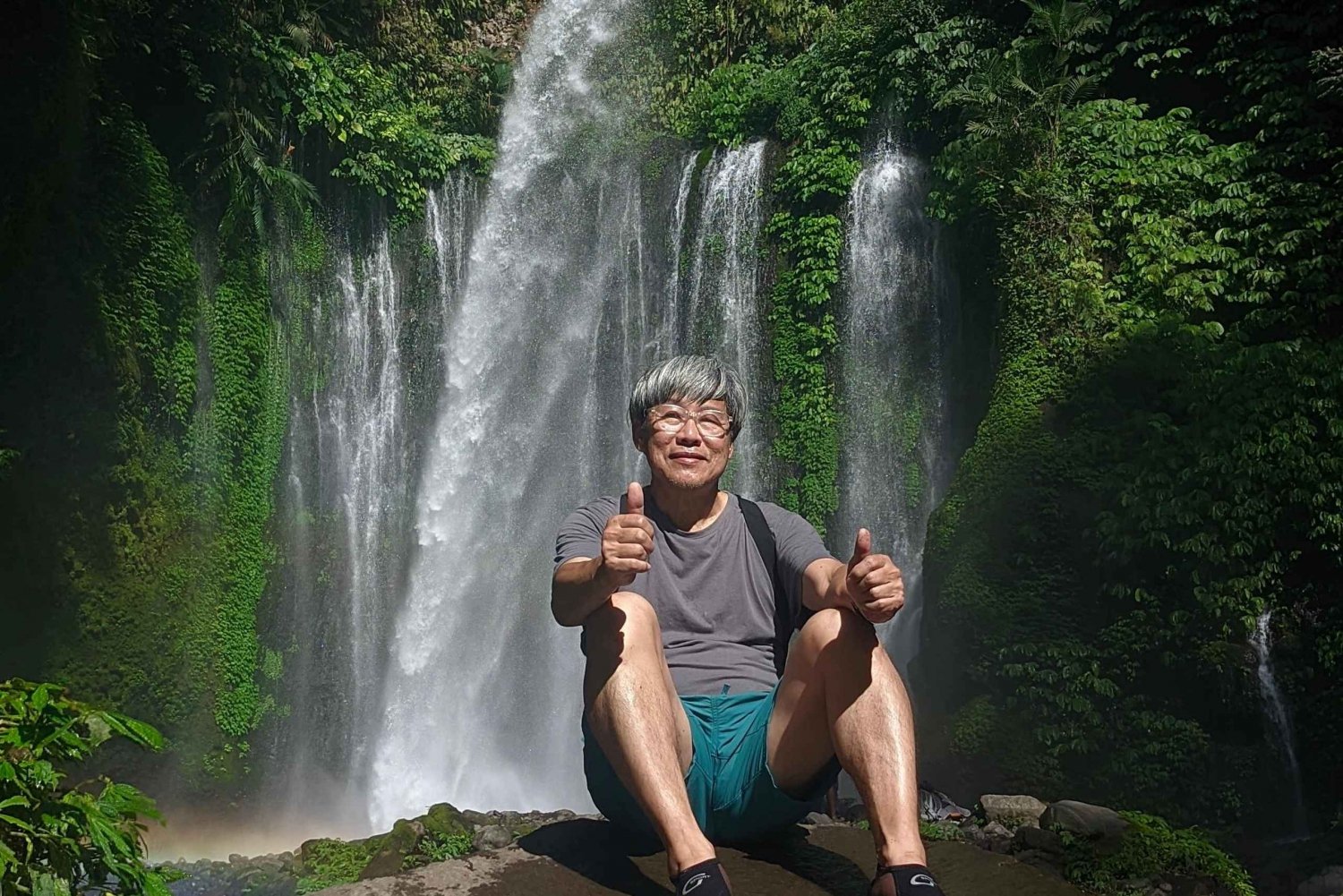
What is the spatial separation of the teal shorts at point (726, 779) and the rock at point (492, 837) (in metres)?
4.75

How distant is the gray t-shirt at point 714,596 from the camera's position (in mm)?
3000

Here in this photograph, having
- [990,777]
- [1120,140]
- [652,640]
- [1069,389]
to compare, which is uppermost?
[1120,140]

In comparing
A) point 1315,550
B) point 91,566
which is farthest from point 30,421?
point 1315,550

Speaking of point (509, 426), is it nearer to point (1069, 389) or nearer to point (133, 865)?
point (1069, 389)

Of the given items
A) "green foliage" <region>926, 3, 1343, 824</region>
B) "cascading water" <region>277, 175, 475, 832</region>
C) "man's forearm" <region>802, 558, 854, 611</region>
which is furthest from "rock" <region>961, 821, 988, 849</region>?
"cascading water" <region>277, 175, 475, 832</region>

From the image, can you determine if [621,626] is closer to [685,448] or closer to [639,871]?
[685,448]

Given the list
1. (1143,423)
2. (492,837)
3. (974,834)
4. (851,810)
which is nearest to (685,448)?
(974,834)

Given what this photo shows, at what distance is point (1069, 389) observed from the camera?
9.04 m

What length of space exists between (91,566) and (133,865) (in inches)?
352

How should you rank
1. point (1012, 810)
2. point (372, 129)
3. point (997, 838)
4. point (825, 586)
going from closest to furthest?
1. point (825, 586)
2. point (997, 838)
3. point (1012, 810)
4. point (372, 129)

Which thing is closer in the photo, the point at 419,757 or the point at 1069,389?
the point at 1069,389

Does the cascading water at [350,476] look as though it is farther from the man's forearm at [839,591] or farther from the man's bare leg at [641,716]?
the man's forearm at [839,591]

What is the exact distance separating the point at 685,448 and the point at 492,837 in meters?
5.31

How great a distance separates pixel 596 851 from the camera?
3.04m
